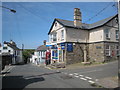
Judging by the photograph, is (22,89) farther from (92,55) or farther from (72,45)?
(92,55)

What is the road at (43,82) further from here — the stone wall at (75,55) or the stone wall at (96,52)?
the stone wall at (96,52)

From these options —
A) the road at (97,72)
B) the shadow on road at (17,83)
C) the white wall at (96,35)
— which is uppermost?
the white wall at (96,35)

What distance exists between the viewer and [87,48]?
69.2 feet

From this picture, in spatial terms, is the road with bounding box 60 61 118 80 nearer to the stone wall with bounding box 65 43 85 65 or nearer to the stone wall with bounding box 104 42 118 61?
the stone wall with bounding box 65 43 85 65

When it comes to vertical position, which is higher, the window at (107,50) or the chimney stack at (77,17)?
the chimney stack at (77,17)

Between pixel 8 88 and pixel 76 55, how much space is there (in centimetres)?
1400

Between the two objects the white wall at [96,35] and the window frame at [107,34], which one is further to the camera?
the window frame at [107,34]

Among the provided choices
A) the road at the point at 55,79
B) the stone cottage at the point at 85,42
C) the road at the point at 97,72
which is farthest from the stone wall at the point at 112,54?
the road at the point at 55,79

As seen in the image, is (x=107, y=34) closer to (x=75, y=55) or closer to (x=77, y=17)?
(x=77, y=17)

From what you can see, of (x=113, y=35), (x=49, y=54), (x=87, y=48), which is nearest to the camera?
(x=113, y=35)

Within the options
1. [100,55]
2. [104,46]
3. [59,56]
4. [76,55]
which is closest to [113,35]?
[104,46]

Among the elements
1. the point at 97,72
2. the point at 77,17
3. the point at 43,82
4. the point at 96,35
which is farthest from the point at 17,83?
the point at 77,17

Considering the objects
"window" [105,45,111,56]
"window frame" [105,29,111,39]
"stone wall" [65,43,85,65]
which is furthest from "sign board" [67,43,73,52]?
"window frame" [105,29,111,39]

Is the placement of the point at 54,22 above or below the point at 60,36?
above
